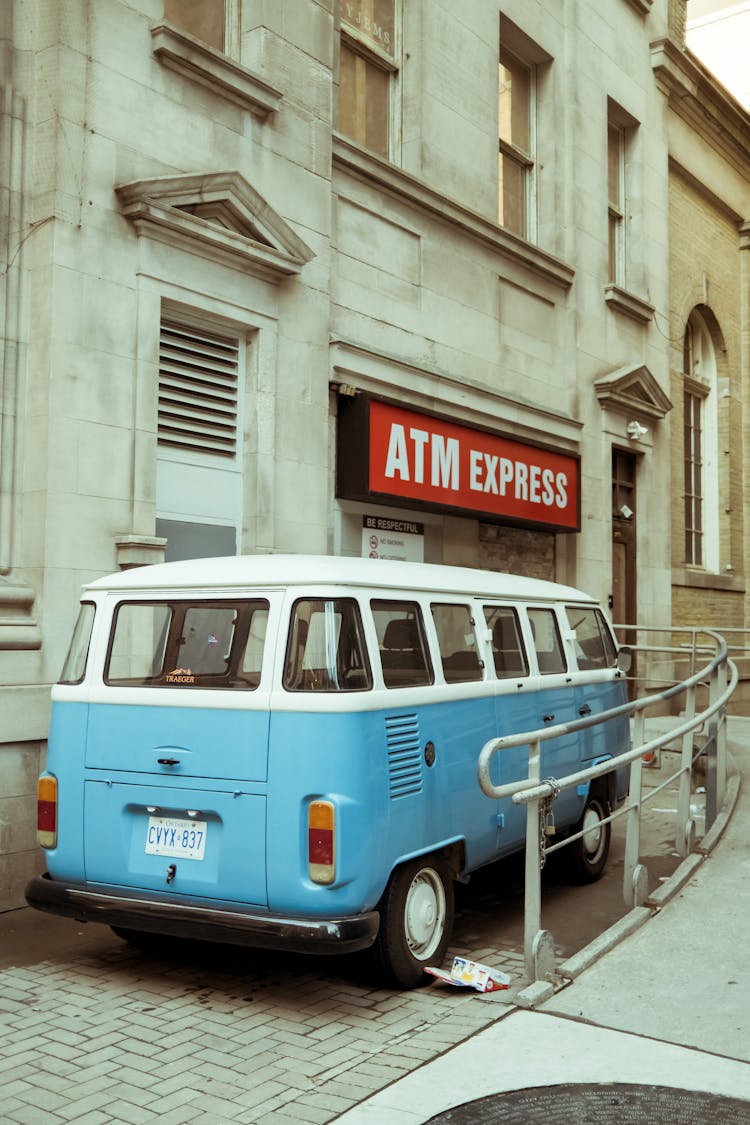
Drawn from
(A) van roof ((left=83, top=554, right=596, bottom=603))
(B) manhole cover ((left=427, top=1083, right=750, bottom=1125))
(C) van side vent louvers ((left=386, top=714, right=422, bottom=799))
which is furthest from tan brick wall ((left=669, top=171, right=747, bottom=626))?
(B) manhole cover ((left=427, top=1083, right=750, bottom=1125))

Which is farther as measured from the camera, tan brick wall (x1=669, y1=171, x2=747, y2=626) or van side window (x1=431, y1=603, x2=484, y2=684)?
tan brick wall (x1=669, y1=171, x2=747, y2=626)

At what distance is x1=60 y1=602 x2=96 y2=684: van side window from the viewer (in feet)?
18.9

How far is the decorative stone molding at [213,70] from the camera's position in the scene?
8711 millimetres

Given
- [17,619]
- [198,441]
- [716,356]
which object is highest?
[716,356]

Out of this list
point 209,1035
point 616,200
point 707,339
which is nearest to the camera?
point 209,1035

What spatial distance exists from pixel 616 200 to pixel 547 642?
38.2 feet

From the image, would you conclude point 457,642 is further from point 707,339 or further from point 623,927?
point 707,339

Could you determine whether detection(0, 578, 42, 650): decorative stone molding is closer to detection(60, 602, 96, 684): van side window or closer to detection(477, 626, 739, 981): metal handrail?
detection(60, 602, 96, 684): van side window

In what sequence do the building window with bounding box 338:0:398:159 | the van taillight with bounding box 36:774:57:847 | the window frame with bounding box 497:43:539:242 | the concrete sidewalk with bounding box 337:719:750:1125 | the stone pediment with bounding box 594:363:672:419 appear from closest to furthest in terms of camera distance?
the concrete sidewalk with bounding box 337:719:750:1125 → the van taillight with bounding box 36:774:57:847 → the building window with bounding box 338:0:398:159 → the window frame with bounding box 497:43:539:242 → the stone pediment with bounding box 594:363:672:419

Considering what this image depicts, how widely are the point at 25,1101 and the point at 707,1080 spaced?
2.52m

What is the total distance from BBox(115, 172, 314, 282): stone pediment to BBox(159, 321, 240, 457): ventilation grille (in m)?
0.68

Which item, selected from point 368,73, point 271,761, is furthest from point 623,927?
point 368,73

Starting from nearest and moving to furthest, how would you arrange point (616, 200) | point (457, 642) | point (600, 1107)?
point (600, 1107), point (457, 642), point (616, 200)

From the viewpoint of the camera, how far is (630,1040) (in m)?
4.63
